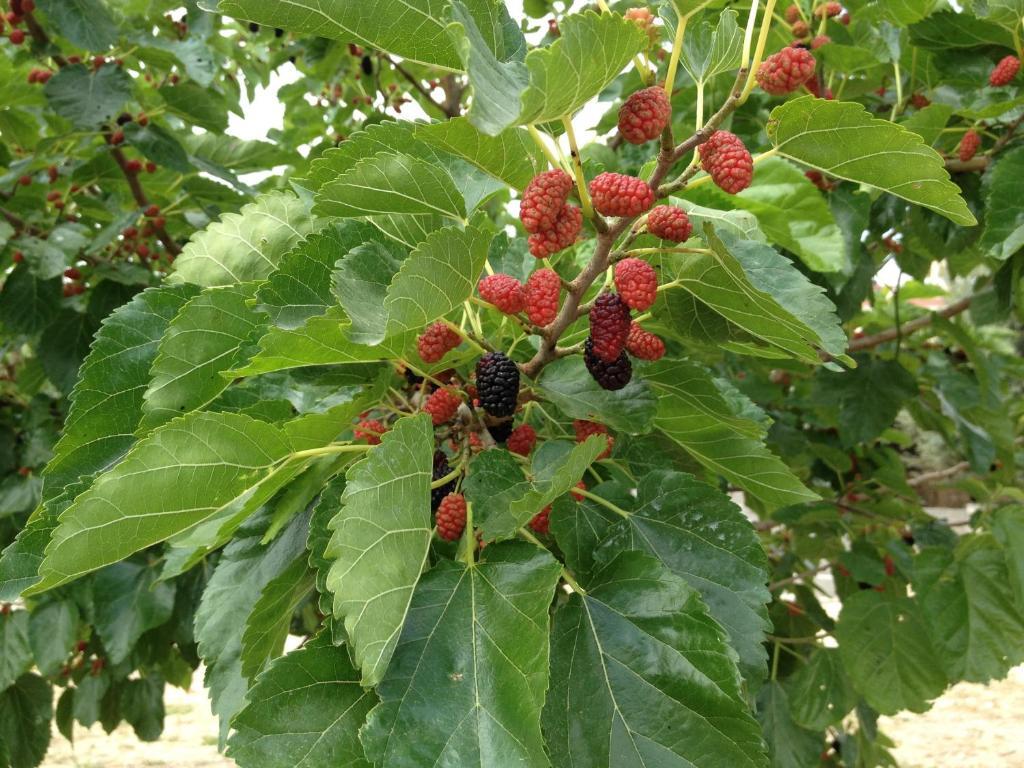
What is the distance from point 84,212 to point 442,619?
5.81 ft

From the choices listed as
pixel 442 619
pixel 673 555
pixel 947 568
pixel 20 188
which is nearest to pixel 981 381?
pixel 947 568

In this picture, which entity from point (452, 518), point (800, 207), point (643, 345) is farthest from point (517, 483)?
point (800, 207)

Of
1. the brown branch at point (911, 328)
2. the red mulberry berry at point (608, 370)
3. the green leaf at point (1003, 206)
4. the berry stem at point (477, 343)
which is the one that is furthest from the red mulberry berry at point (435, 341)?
the brown branch at point (911, 328)

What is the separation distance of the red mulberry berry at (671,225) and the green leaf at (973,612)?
1.36m

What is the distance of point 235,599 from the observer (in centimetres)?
84

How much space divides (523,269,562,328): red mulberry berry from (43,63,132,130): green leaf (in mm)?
1312

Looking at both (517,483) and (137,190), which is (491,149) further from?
(137,190)

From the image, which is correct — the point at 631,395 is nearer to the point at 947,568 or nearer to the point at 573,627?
the point at 573,627

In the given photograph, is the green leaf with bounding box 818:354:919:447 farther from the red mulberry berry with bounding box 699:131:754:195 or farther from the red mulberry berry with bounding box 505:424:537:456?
the red mulberry berry with bounding box 699:131:754:195

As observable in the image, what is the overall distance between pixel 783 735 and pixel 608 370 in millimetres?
1558

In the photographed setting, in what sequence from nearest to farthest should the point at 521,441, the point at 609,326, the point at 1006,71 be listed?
the point at 609,326 → the point at 521,441 → the point at 1006,71

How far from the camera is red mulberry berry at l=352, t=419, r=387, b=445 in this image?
0.82 m

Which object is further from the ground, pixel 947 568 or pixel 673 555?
pixel 673 555

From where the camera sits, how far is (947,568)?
6.01ft
